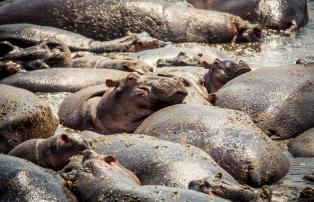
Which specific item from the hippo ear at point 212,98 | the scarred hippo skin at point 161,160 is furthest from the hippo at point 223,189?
the hippo ear at point 212,98

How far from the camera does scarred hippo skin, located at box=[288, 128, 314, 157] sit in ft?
28.5

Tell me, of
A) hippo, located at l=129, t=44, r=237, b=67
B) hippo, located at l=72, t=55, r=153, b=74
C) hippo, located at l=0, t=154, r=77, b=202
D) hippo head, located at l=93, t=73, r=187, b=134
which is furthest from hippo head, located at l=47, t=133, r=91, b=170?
hippo, located at l=129, t=44, r=237, b=67

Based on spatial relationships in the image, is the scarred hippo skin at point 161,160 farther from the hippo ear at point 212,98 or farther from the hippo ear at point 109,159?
the hippo ear at point 212,98

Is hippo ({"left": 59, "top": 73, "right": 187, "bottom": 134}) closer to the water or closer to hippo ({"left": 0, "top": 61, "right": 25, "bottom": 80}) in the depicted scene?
hippo ({"left": 0, "top": 61, "right": 25, "bottom": 80})

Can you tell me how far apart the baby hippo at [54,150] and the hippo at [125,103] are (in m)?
1.61

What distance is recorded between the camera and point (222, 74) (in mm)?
10688

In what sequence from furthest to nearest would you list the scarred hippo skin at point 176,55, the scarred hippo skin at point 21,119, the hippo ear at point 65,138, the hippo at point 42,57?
the scarred hippo skin at point 176,55 < the hippo at point 42,57 < the scarred hippo skin at point 21,119 < the hippo ear at point 65,138

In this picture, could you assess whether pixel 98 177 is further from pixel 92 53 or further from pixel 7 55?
pixel 92 53

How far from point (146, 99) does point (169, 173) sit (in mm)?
2150

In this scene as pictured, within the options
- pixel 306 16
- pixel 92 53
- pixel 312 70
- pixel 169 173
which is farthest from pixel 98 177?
pixel 306 16

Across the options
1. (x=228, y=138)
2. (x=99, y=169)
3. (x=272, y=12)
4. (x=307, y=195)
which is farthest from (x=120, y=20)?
(x=99, y=169)

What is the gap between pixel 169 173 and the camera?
7039 millimetres

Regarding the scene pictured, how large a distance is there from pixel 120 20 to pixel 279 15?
293cm

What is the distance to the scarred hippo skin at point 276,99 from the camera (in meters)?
9.41
